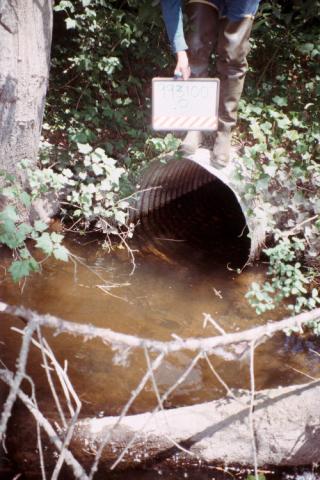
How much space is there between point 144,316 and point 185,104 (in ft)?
5.88

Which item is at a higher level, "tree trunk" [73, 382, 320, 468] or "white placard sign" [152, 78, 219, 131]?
"white placard sign" [152, 78, 219, 131]

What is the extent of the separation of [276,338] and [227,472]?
1352mm

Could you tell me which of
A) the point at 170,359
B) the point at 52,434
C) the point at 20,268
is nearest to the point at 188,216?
the point at 170,359

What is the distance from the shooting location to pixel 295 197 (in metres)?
4.36

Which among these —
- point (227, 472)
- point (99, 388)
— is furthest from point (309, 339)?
point (99, 388)

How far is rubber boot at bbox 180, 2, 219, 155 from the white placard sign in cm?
71

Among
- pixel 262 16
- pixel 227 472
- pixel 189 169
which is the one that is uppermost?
pixel 262 16

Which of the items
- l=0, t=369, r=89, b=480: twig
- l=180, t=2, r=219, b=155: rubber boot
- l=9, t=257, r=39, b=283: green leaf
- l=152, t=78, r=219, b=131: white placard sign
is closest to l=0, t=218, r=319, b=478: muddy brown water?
l=9, t=257, r=39, b=283: green leaf

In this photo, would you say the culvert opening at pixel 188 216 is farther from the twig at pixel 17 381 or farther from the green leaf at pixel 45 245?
the twig at pixel 17 381

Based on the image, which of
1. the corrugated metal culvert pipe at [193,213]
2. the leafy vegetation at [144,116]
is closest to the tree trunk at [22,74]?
the leafy vegetation at [144,116]

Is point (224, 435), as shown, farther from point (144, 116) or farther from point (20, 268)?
point (144, 116)

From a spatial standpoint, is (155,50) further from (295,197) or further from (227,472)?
(227,472)

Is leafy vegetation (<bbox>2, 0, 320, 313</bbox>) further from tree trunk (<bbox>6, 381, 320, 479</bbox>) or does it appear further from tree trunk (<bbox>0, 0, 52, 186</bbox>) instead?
tree trunk (<bbox>6, 381, 320, 479</bbox>)

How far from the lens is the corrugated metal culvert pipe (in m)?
4.57
